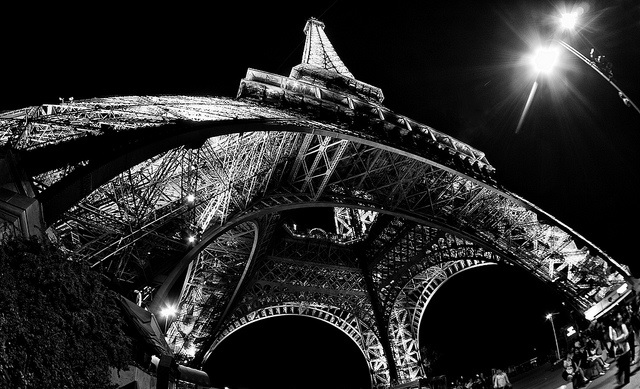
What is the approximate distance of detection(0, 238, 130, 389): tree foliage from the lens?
547cm

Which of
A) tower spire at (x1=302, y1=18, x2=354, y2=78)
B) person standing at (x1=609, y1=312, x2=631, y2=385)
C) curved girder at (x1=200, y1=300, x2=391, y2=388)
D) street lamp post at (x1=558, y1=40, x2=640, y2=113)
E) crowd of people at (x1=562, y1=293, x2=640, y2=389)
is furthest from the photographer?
tower spire at (x1=302, y1=18, x2=354, y2=78)

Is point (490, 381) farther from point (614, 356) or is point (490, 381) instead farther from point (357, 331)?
point (357, 331)

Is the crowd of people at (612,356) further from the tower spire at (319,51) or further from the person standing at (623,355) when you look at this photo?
the tower spire at (319,51)

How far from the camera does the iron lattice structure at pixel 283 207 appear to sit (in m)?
11.7

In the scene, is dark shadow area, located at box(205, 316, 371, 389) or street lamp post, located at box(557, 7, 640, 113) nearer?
street lamp post, located at box(557, 7, 640, 113)

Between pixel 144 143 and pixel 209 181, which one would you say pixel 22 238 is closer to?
pixel 144 143

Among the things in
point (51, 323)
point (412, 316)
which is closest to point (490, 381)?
Result: point (412, 316)

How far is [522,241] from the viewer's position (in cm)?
2738

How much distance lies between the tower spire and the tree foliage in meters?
28.7

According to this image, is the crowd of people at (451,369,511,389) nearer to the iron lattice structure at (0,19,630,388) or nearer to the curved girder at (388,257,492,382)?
the curved girder at (388,257,492,382)

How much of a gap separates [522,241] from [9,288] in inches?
1075

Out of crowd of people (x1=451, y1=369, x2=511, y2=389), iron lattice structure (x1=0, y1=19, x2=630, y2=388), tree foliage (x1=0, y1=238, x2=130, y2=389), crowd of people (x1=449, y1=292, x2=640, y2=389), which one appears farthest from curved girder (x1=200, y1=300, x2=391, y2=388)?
tree foliage (x1=0, y1=238, x2=130, y2=389)

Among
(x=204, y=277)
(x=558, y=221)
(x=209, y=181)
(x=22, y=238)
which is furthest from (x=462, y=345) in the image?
(x=22, y=238)

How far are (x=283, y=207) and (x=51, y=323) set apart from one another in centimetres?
1275
